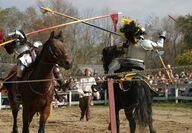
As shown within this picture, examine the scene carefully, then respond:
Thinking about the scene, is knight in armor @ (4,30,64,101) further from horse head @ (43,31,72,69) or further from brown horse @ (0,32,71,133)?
horse head @ (43,31,72,69)

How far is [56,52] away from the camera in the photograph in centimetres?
866

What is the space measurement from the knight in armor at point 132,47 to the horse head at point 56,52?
2.85 feet

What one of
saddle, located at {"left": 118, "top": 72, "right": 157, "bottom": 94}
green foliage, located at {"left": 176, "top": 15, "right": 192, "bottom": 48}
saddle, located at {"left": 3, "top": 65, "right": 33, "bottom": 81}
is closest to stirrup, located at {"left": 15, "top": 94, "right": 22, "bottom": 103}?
saddle, located at {"left": 3, "top": 65, "right": 33, "bottom": 81}

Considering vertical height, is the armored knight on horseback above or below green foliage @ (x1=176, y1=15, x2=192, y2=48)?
below

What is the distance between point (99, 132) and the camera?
11.0 metres

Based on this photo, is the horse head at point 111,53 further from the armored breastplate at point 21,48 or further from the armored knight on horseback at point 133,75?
the armored breastplate at point 21,48

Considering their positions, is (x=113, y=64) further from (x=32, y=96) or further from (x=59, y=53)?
(x=32, y=96)

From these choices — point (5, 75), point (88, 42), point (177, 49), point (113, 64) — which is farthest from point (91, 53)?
point (113, 64)

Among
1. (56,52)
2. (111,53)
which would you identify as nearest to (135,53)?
(111,53)

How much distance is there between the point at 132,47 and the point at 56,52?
4.87 ft

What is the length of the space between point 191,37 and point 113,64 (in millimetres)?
39416

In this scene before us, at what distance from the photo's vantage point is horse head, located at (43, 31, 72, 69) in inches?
330

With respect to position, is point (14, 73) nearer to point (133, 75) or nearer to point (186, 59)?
point (133, 75)

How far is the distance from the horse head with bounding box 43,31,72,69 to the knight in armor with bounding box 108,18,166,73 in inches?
34.2
